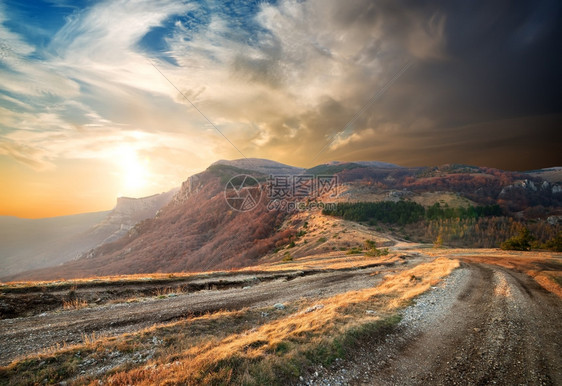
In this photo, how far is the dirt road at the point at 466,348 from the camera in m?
5.98

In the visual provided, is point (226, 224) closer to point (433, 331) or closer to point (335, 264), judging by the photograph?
point (335, 264)

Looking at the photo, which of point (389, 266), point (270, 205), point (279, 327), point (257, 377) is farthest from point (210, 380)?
point (270, 205)

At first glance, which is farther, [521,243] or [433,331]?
[521,243]

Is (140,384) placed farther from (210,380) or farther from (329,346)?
(329,346)

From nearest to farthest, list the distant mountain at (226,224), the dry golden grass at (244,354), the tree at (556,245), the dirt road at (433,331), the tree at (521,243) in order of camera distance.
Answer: the dry golden grass at (244,354) → the dirt road at (433,331) → the tree at (556,245) → the tree at (521,243) → the distant mountain at (226,224)

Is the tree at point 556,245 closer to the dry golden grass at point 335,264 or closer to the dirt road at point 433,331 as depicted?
the dry golden grass at point 335,264

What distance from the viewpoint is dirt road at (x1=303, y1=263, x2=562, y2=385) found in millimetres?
5984

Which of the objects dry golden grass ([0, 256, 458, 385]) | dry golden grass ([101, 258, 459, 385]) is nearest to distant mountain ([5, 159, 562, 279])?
dry golden grass ([0, 256, 458, 385])

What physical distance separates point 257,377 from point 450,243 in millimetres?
98259

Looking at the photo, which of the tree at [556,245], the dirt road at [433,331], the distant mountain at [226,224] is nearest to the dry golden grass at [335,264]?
the dirt road at [433,331]

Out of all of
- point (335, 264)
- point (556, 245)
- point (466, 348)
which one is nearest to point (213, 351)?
point (466, 348)

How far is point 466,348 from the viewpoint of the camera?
7.44 metres

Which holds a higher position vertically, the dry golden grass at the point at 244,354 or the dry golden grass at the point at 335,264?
the dry golden grass at the point at 244,354

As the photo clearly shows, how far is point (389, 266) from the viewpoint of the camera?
31.2 metres
